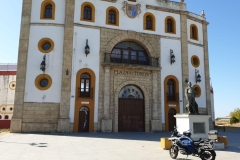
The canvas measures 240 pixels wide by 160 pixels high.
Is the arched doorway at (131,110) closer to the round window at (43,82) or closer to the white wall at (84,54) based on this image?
the white wall at (84,54)

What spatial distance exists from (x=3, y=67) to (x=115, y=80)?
45.0 feet

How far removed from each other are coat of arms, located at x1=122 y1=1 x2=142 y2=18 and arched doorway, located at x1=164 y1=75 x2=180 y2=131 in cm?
718

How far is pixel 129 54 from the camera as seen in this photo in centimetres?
2177

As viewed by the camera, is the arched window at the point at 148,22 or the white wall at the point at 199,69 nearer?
the arched window at the point at 148,22

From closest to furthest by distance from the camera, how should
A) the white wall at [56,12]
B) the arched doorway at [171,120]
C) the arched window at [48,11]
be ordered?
1. the white wall at [56,12]
2. the arched window at [48,11]
3. the arched doorway at [171,120]

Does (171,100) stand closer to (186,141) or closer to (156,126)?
(156,126)

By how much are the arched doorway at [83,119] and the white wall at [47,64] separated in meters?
2.23

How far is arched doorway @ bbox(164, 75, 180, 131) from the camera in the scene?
21594mm

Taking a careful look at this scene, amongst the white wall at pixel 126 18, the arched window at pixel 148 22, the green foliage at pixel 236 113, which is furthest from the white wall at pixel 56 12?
the green foliage at pixel 236 113

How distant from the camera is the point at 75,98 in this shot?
19.0m

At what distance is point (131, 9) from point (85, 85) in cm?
904

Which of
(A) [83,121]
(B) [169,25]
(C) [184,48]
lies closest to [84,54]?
(A) [83,121]

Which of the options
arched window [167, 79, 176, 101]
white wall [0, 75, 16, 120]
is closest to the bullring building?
arched window [167, 79, 176, 101]

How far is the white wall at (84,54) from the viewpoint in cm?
1942
